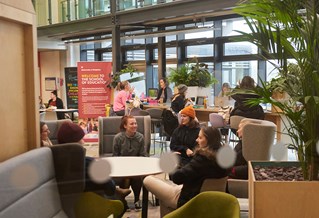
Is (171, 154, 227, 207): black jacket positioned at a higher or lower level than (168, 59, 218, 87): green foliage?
lower

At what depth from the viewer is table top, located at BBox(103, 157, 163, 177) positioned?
13.1 feet

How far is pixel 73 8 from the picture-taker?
1311cm

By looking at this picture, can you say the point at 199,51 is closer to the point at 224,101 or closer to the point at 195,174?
the point at 224,101

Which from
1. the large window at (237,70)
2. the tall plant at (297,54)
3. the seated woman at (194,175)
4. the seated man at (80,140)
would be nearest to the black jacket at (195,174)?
the seated woman at (194,175)

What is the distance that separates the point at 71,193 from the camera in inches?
127

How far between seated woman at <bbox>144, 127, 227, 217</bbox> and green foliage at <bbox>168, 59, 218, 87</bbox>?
19.8ft

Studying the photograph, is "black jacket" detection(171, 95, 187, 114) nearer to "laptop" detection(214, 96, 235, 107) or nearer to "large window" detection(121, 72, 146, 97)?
"laptop" detection(214, 96, 235, 107)

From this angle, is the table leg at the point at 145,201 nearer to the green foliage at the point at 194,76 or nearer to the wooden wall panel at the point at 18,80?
the wooden wall panel at the point at 18,80

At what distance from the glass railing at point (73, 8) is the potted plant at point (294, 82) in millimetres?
7850

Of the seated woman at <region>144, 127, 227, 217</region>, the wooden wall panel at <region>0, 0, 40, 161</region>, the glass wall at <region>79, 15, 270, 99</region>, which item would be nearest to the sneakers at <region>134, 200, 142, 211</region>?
the seated woman at <region>144, 127, 227, 217</region>

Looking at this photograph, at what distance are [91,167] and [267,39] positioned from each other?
5.80ft

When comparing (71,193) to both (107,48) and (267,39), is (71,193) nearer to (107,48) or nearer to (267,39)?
(267,39)

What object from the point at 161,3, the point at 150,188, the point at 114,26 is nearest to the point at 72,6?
the point at 114,26

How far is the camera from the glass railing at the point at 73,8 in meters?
11.2
